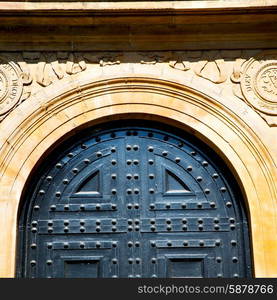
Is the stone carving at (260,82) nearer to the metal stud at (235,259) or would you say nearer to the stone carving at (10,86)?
the metal stud at (235,259)

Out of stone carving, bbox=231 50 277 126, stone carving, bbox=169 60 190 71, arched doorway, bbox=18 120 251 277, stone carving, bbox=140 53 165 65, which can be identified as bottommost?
arched doorway, bbox=18 120 251 277

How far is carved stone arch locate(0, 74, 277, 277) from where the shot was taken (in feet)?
17.3

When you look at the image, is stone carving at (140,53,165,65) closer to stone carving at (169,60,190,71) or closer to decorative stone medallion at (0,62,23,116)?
stone carving at (169,60,190,71)

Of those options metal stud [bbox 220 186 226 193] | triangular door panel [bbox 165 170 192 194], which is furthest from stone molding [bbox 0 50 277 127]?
triangular door panel [bbox 165 170 192 194]

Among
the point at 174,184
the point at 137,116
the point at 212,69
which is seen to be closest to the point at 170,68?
the point at 212,69

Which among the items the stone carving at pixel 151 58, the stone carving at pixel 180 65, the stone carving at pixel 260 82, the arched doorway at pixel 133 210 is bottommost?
the arched doorway at pixel 133 210

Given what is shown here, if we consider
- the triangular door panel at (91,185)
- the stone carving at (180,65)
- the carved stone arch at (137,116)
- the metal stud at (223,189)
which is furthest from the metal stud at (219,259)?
the stone carving at (180,65)

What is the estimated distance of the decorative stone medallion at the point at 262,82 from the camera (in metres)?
5.57

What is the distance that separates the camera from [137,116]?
5.65 meters

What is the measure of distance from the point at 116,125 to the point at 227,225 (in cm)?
125

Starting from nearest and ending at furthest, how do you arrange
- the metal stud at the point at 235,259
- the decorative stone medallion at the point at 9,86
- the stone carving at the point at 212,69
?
1. the metal stud at the point at 235,259
2. the decorative stone medallion at the point at 9,86
3. the stone carving at the point at 212,69

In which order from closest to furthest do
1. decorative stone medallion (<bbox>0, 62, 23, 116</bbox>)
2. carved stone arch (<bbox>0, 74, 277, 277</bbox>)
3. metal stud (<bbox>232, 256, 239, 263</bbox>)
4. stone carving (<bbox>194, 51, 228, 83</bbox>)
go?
carved stone arch (<bbox>0, 74, 277, 277</bbox>) < metal stud (<bbox>232, 256, 239, 263</bbox>) < decorative stone medallion (<bbox>0, 62, 23, 116</bbox>) < stone carving (<bbox>194, 51, 228, 83</bbox>)

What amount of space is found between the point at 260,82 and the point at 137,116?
107cm

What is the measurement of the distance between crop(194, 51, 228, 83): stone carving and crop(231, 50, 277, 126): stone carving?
0.10 meters
